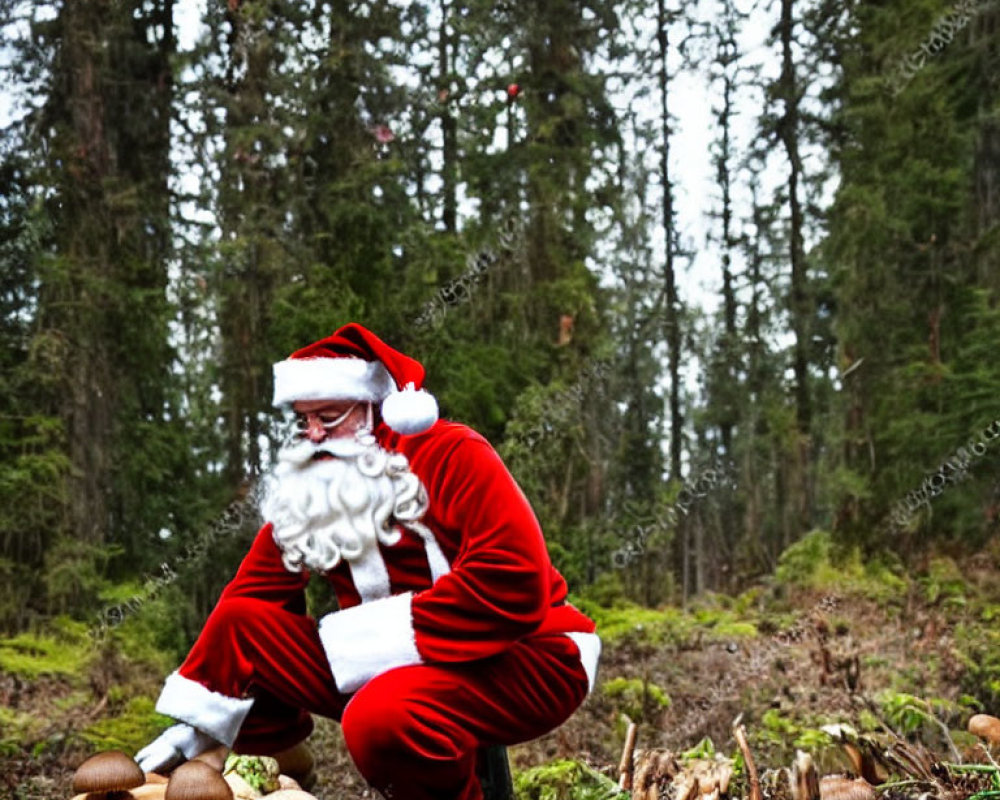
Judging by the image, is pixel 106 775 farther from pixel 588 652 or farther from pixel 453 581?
pixel 588 652

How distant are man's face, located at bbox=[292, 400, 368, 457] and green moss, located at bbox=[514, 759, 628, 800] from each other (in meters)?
1.62

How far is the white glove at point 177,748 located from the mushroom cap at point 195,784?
0.12 meters

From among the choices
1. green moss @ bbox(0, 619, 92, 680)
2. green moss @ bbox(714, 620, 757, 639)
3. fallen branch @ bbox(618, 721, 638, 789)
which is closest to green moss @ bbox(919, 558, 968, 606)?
green moss @ bbox(714, 620, 757, 639)

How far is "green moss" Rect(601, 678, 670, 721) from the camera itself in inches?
229

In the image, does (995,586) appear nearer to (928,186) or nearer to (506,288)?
(928,186)

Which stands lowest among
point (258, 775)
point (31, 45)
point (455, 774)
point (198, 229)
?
point (258, 775)

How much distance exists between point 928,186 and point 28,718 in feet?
25.7

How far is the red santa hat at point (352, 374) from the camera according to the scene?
2895 mm

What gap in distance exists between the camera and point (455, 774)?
263 centimetres

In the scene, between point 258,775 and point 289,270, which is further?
point 289,270

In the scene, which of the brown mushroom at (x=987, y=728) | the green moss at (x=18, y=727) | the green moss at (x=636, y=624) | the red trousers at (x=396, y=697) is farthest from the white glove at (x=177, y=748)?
the green moss at (x=636, y=624)

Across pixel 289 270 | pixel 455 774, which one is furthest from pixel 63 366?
pixel 455 774

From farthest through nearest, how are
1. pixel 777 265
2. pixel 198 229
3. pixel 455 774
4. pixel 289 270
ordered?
pixel 777 265, pixel 198 229, pixel 289 270, pixel 455 774

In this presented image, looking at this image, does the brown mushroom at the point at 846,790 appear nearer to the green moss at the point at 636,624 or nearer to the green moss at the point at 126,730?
the green moss at the point at 126,730
